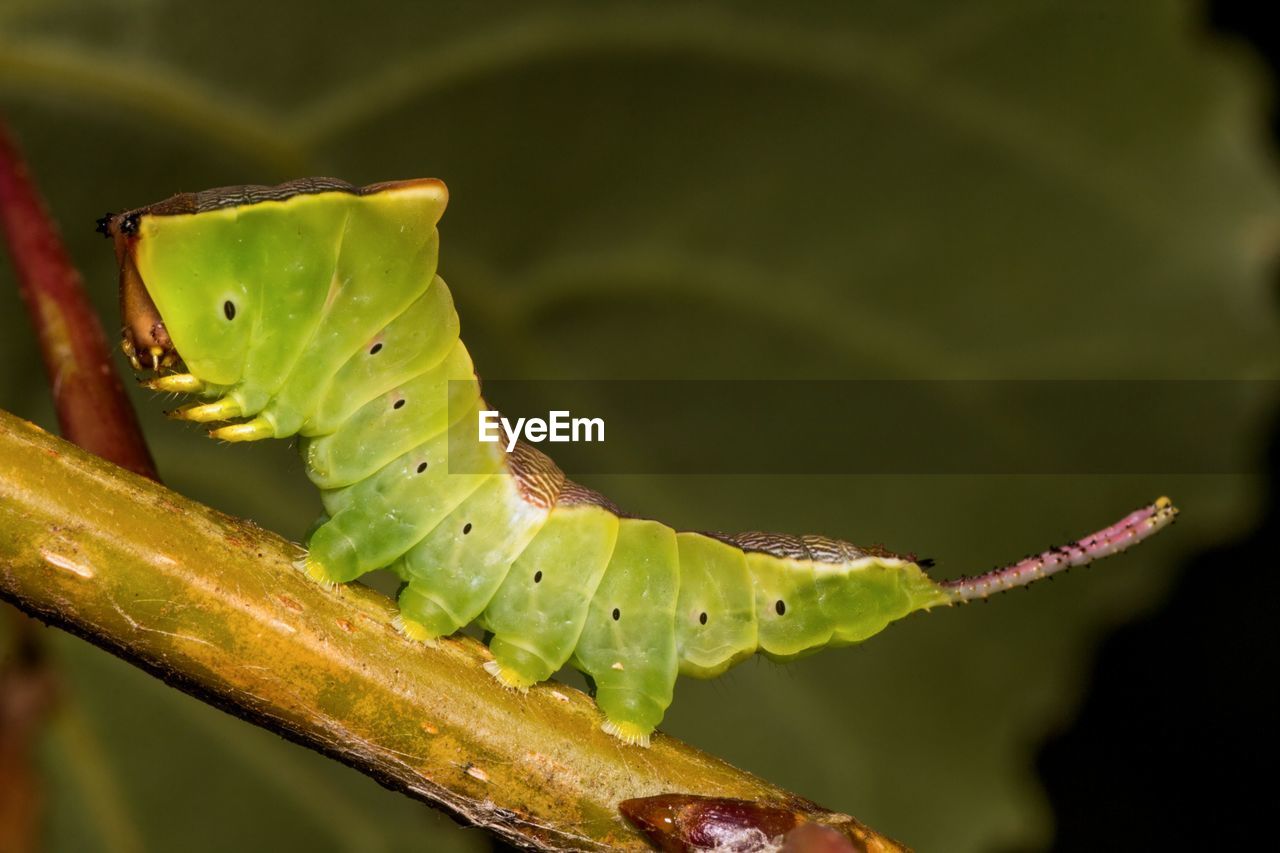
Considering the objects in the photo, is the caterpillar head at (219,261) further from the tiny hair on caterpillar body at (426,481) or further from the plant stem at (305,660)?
the plant stem at (305,660)

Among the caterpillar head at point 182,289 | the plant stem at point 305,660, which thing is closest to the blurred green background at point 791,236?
the caterpillar head at point 182,289

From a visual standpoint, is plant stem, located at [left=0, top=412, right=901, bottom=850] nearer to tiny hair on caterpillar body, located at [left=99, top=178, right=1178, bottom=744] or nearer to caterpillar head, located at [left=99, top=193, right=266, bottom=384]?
tiny hair on caterpillar body, located at [left=99, top=178, right=1178, bottom=744]

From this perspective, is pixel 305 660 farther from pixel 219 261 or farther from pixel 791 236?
pixel 791 236

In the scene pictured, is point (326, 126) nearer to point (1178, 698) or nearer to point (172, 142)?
point (172, 142)

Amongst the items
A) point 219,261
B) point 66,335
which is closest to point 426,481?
point 219,261

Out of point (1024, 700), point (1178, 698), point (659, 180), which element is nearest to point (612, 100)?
point (659, 180)
